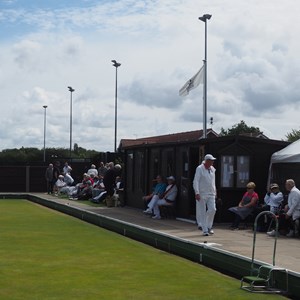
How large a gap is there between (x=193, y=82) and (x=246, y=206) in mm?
10225

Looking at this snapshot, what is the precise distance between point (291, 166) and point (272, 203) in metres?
2.14

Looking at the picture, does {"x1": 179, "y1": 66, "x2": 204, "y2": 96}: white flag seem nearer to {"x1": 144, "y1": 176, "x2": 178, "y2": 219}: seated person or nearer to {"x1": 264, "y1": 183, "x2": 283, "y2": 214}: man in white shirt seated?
{"x1": 144, "y1": 176, "x2": 178, "y2": 219}: seated person

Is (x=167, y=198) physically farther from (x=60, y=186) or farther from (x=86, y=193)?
(x=60, y=186)

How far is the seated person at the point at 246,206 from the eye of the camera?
14.1 m

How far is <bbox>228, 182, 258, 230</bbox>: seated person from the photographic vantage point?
14.1m

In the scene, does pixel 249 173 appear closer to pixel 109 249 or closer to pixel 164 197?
pixel 164 197

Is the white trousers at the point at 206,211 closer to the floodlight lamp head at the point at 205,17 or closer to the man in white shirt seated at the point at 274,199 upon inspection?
the man in white shirt seated at the point at 274,199

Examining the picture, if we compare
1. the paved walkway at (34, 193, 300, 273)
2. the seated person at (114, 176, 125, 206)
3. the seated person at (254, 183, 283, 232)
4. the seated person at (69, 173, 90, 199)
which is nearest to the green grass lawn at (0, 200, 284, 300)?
the paved walkway at (34, 193, 300, 273)

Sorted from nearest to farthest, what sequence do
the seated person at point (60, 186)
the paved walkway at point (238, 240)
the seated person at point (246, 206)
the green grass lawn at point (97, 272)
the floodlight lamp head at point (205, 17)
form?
1. the green grass lawn at point (97, 272)
2. the paved walkway at point (238, 240)
3. the seated person at point (246, 206)
4. the floodlight lamp head at point (205, 17)
5. the seated person at point (60, 186)

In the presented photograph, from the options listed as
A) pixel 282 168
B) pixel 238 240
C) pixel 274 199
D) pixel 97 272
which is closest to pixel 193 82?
pixel 282 168

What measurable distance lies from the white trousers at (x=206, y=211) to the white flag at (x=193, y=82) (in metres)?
11.0

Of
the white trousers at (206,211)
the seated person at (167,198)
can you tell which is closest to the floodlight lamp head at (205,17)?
the seated person at (167,198)

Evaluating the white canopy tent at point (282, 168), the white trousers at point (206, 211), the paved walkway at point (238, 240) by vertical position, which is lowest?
the paved walkway at point (238, 240)

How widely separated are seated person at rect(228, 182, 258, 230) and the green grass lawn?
250 centimetres
